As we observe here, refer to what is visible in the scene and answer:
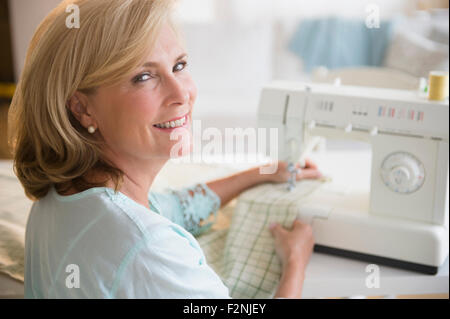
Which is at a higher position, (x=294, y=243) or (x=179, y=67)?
(x=179, y=67)

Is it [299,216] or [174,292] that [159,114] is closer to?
[174,292]

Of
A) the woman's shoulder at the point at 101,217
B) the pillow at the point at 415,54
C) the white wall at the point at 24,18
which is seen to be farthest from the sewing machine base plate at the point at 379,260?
the white wall at the point at 24,18

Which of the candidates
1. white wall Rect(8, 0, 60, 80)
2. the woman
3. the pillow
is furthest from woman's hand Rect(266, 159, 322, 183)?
white wall Rect(8, 0, 60, 80)

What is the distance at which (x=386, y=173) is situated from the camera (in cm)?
144

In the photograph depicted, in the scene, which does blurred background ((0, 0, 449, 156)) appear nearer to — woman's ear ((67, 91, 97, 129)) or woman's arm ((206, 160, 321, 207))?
woman's arm ((206, 160, 321, 207))

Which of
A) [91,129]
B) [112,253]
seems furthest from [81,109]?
[112,253]

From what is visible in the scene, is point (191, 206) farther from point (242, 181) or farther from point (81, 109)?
point (81, 109)

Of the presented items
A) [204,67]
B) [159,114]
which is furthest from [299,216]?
[204,67]

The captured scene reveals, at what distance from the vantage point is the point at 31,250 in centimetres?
108

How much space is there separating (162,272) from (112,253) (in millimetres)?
93

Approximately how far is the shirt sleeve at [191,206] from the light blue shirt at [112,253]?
1.49 feet

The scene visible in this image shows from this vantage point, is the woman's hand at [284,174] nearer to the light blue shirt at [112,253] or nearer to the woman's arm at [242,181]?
the woman's arm at [242,181]

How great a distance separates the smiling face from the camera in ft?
3.34

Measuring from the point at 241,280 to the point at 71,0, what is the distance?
0.78 meters
